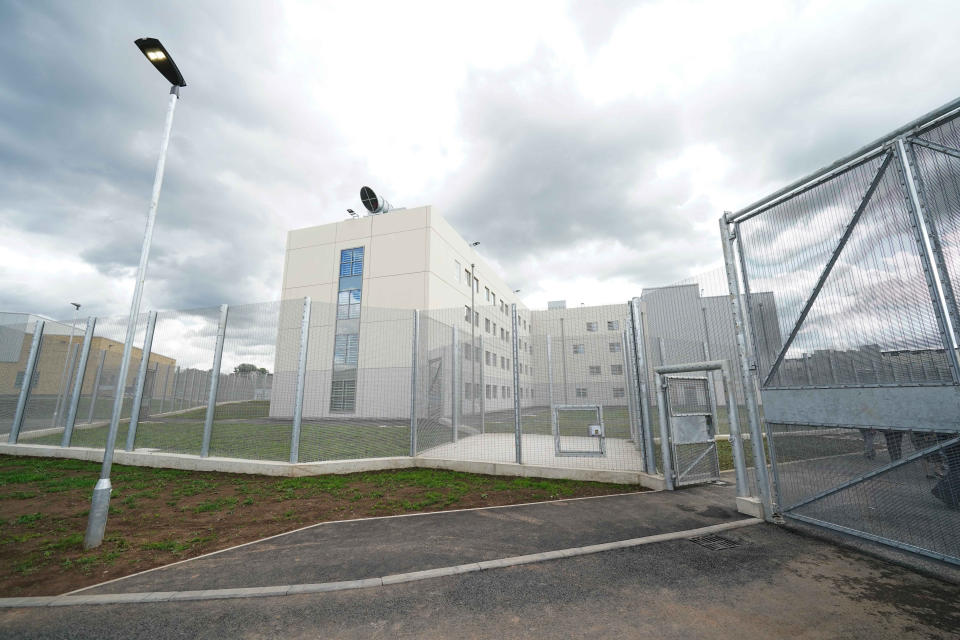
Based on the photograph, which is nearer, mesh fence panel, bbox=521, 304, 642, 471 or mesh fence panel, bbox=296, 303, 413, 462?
mesh fence panel, bbox=521, 304, 642, 471

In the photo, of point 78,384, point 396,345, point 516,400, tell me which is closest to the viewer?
point 516,400

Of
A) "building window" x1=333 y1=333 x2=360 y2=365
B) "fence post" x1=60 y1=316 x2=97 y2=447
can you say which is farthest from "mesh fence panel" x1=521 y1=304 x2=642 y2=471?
"fence post" x1=60 y1=316 x2=97 y2=447

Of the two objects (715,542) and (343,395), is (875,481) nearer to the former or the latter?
(715,542)

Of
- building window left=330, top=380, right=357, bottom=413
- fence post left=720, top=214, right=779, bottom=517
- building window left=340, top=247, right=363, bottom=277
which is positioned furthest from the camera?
building window left=340, top=247, right=363, bottom=277

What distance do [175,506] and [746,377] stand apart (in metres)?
9.29

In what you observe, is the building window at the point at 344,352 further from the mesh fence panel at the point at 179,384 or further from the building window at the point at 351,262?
the building window at the point at 351,262

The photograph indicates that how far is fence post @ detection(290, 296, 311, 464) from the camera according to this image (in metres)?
8.47

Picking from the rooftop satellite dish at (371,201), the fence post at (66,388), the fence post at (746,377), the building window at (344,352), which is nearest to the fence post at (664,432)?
the fence post at (746,377)

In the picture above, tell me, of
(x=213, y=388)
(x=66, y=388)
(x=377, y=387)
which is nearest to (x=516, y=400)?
(x=377, y=387)

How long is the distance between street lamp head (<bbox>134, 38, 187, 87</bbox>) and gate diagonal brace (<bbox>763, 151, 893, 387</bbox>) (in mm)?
9282

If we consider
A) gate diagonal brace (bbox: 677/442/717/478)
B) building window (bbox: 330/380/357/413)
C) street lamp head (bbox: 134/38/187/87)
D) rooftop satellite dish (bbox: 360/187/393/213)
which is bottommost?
gate diagonal brace (bbox: 677/442/717/478)

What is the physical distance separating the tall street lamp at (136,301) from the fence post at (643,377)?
8056mm

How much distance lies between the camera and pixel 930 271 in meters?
3.91

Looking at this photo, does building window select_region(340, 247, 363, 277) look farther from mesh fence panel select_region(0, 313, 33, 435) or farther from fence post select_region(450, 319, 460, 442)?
fence post select_region(450, 319, 460, 442)
